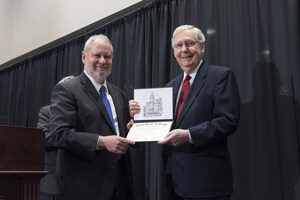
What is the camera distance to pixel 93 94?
2412 millimetres

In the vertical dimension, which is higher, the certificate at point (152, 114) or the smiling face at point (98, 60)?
the smiling face at point (98, 60)

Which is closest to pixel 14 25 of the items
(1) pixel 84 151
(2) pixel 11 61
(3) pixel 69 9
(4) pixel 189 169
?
(2) pixel 11 61

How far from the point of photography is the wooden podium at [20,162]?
1.67 m

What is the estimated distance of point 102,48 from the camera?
8.39 ft

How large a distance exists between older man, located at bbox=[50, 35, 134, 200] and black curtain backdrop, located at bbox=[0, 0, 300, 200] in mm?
1106

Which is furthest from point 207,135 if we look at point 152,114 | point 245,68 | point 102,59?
point 245,68

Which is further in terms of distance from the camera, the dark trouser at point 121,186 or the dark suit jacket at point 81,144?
the dark trouser at point 121,186

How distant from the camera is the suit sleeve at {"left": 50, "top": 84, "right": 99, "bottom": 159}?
2.19m

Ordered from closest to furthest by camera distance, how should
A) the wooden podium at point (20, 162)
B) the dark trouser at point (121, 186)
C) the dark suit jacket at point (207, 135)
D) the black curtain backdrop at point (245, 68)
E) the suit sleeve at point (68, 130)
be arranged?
the wooden podium at point (20, 162) < the dark suit jacket at point (207, 135) < the suit sleeve at point (68, 130) < the dark trouser at point (121, 186) < the black curtain backdrop at point (245, 68)

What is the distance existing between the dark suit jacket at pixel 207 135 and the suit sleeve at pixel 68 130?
53 centimetres

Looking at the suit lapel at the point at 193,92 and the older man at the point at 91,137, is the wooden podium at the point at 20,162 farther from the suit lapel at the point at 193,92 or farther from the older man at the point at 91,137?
the suit lapel at the point at 193,92

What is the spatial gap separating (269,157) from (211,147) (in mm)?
927

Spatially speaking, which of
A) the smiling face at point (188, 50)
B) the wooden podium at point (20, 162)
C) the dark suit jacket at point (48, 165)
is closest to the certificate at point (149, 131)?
the smiling face at point (188, 50)

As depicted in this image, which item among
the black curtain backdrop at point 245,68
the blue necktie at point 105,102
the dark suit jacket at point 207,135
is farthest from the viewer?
the black curtain backdrop at point 245,68
